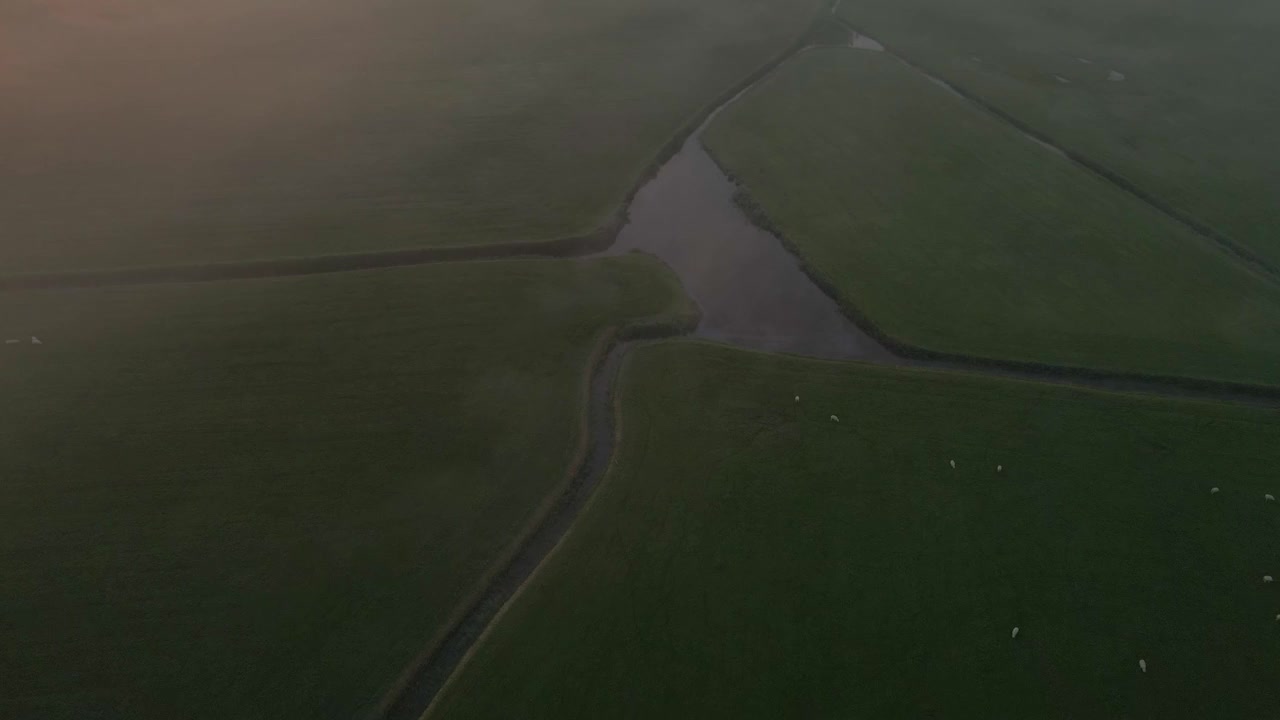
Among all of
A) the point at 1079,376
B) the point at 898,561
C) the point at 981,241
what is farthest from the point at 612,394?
the point at 981,241

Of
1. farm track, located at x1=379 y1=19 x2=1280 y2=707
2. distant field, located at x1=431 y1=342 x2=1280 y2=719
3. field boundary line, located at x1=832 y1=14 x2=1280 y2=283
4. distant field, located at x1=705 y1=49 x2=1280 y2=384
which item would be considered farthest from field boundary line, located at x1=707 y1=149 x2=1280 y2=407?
field boundary line, located at x1=832 y1=14 x2=1280 y2=283

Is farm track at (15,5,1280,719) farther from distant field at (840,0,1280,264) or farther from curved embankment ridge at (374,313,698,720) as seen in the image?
distant field at (840,0,1280,264)

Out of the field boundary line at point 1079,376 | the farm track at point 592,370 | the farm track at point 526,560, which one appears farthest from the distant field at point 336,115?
the field boundary line at point 1079,376

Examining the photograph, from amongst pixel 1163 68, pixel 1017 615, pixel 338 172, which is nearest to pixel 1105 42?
pixel 1163 68

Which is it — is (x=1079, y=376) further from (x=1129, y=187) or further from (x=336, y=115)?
(x=336, y=115)

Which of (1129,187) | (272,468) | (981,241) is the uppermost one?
(272,468)

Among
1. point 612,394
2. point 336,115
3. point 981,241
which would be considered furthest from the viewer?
point 336,115
